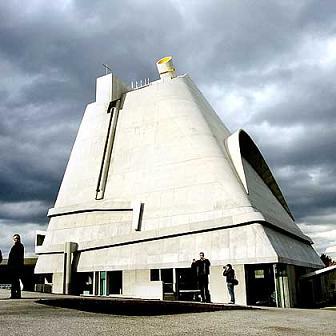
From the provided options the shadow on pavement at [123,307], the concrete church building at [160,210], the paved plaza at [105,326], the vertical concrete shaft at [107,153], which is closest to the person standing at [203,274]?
the concrete church building at [160,210]

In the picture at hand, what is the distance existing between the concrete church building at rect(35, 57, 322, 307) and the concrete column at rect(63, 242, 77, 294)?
6 centimetres

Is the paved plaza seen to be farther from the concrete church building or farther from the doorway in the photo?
the doorway

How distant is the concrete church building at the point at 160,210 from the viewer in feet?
69.7

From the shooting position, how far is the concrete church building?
21.2m

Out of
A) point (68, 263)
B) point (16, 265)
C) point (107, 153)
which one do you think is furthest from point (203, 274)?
point (107, 153)

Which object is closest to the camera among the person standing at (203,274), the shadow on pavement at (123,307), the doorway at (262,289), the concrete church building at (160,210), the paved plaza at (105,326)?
→ the paved plaza at (105,326)

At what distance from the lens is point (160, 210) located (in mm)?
24391

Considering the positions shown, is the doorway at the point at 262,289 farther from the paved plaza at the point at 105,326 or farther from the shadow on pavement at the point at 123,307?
the paved plaza at the point at 105,326

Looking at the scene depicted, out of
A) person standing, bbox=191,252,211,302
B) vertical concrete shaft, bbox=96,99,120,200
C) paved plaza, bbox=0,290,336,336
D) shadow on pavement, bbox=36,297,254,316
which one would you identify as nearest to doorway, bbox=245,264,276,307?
person standing, bbox=191,252,211,302

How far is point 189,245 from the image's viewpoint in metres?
22.3

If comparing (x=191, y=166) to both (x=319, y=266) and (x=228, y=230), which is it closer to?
(x=228, y=230)

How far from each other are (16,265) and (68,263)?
13931 millimetres

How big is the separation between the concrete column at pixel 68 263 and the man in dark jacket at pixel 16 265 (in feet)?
44.2

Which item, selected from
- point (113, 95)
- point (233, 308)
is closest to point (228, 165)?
point (113, 95)
